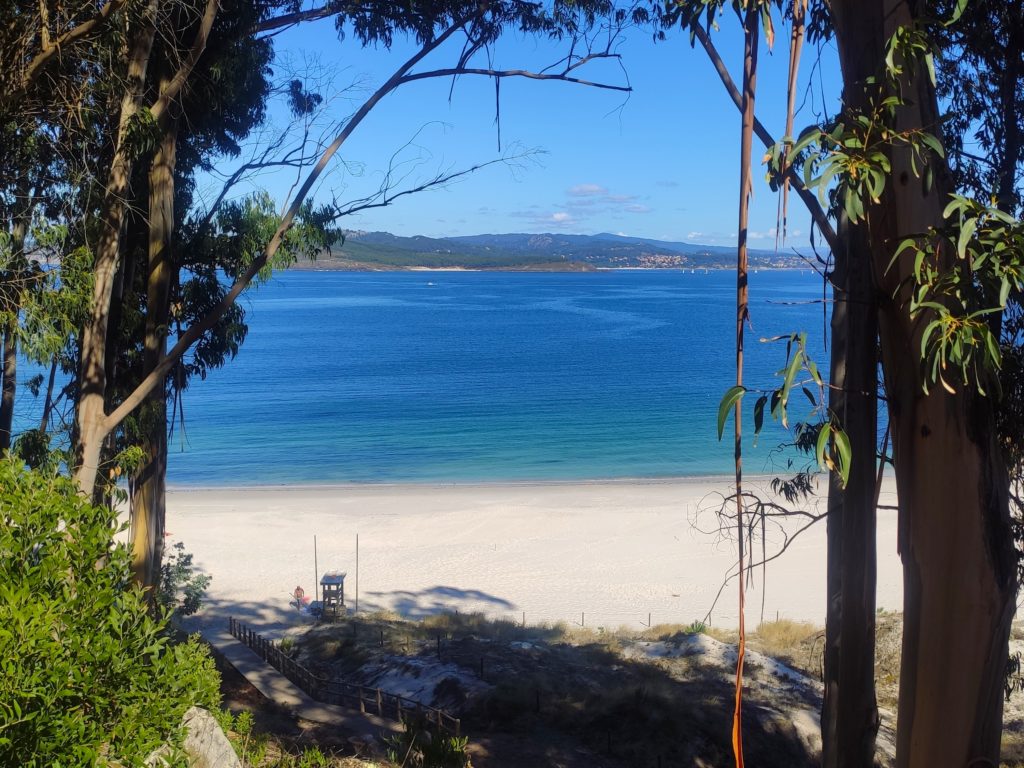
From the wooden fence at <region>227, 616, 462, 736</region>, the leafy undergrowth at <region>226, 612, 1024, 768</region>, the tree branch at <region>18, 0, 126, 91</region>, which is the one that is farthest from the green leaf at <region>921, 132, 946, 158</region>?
the wooden fence at <region>227, 616, 462, 736</region>

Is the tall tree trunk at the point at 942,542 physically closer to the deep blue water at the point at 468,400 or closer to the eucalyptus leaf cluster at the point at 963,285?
the eucalyptus leaf cluster at the point at 963,285

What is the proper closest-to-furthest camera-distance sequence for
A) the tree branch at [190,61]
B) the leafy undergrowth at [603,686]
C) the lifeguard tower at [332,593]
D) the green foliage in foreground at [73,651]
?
the green foliage in foreground at [73,651] → the tree branch at [190,61] → the leafy undergrowth at [603,686] → the lifeguard tower at [332,593]

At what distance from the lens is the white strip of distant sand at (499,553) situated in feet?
62.1

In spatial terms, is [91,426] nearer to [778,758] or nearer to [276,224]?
[276,224]

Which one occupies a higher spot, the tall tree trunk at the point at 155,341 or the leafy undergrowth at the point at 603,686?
the tall tree trunk at the point at 155,341

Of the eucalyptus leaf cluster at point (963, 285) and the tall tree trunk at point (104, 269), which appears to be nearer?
the eucalyptus leaf cluster at point (963, 285)

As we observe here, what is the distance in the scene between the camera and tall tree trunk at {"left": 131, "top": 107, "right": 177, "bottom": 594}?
Answer: 930cm

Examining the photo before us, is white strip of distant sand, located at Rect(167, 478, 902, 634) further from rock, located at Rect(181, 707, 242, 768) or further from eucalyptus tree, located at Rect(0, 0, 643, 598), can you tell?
rock, located at Rect(181, 707, 242, 768)

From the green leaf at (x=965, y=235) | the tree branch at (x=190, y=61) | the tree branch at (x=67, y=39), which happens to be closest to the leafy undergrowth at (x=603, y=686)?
the green leaf at (x=965, y=235)

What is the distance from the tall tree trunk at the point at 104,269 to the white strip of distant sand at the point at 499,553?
31.6 feet

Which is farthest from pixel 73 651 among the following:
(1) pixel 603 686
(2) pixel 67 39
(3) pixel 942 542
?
(1) pixel 603 686

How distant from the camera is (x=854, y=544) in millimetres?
4406

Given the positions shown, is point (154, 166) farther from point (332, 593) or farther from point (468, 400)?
point (468, 400)

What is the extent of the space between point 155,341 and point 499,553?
14.7 meters
